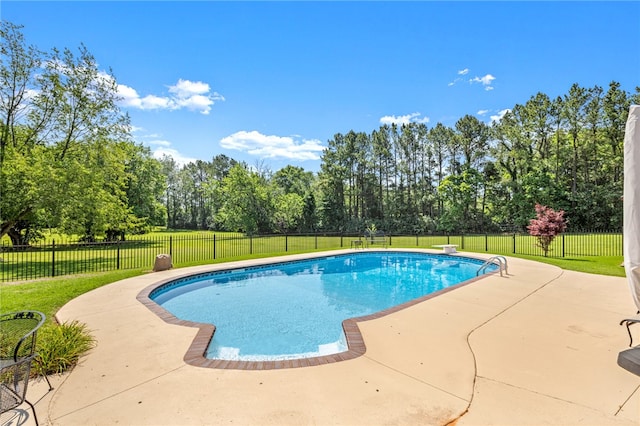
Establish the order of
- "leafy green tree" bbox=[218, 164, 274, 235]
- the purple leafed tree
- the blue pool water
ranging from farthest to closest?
1. "leafy green tree" bbox=[218, 164, 274, 235]
2. the purple leafed tree
3. the blue pool water

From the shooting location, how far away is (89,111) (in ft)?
48.2

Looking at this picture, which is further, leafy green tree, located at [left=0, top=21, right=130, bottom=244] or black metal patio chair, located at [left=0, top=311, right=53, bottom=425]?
leafy green tree, located at [left=0, top=21, right=130, bottom=244]

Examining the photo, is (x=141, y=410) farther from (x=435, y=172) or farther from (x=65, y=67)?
(x=435, y=172)

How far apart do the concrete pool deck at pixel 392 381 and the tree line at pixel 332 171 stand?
433 inches

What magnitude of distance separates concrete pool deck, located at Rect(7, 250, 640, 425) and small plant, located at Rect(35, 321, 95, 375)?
0.15 metres

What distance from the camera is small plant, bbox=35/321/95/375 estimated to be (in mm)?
3178

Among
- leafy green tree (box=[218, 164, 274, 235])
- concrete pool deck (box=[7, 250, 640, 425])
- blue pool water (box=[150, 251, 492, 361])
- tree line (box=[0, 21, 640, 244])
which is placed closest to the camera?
concrete pool deck (box=[7, 250, 640, 425])

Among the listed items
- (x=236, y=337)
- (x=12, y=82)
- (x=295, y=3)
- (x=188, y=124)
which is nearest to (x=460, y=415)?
(x=236, y=337)

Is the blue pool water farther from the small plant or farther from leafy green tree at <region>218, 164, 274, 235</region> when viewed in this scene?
leafy green tree at <region>218, 164, 274, 235</region>

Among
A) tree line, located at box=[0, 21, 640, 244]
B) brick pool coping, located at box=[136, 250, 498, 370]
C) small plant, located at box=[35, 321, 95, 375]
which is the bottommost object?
brick pool coping, located at box=[136, 250, 498, 370]

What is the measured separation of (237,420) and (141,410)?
34.2 inches

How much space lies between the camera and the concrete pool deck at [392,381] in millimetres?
2402

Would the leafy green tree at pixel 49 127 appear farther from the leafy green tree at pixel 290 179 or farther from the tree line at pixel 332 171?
the leafy green tree at pixel 290 179

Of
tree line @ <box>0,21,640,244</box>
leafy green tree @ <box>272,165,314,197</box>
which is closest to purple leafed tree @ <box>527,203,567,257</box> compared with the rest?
tree line @ <box>0,21,640,244</box>
